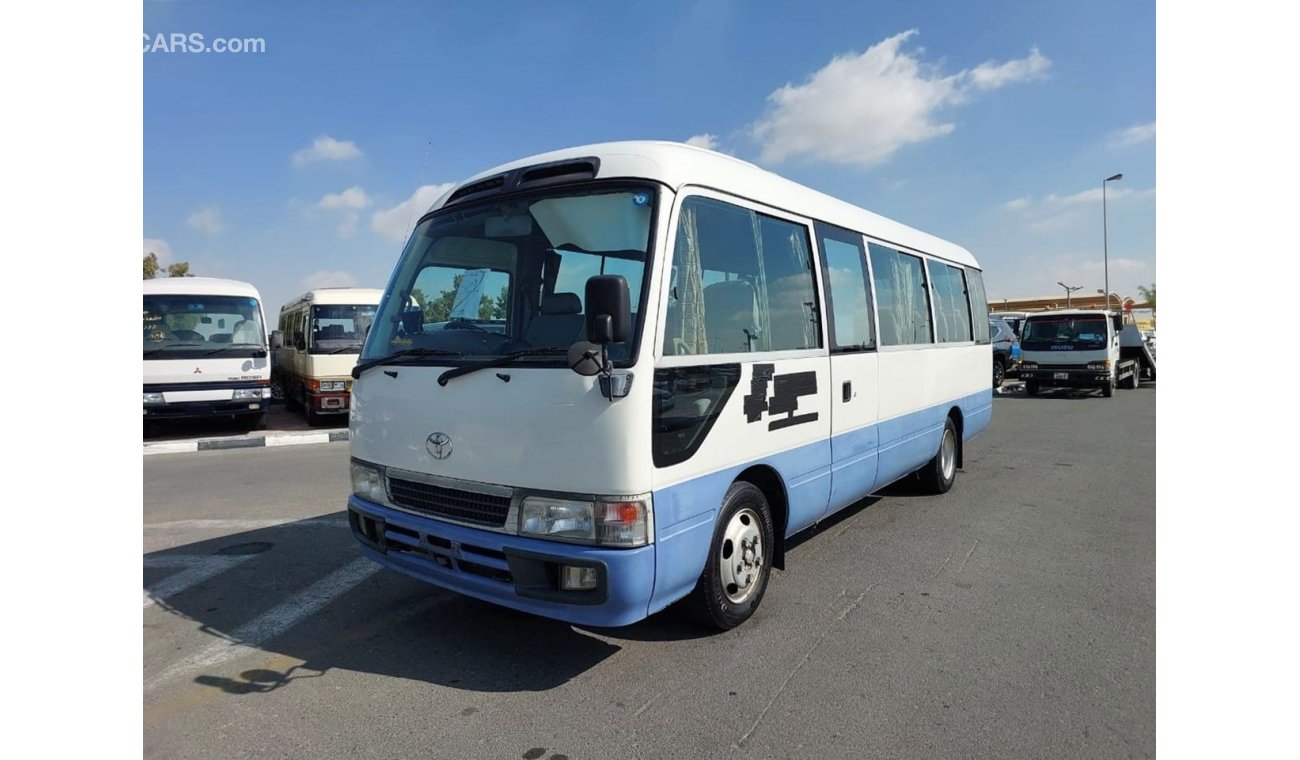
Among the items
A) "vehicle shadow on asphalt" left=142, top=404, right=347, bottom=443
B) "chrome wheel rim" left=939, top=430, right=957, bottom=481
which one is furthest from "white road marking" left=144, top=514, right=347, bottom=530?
"vehicle shadow on asphalt" left=142, top=404, right=347, bottom=443

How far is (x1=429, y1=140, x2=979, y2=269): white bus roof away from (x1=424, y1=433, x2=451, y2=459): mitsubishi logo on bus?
1528 mm

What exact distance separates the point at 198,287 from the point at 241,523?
25.4 ft

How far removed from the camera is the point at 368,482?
432cm

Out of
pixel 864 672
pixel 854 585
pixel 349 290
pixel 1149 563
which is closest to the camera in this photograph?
pixel 864 672

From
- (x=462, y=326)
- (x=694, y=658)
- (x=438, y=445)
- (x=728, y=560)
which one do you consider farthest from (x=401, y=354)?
(x=694, y=658)

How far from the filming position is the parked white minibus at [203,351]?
12.0 meters

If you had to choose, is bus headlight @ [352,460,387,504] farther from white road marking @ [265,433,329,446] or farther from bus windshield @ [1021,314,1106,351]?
bus windshield @ [1021,314,1106,351]

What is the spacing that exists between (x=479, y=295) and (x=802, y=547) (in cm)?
323

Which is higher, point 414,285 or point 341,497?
point 414,285

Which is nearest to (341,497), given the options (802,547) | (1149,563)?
(802,547)

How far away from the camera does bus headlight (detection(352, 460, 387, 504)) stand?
423 cm

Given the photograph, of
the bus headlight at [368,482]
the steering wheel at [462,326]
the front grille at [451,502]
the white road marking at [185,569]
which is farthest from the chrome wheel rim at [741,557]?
the white road marking at [185,569]

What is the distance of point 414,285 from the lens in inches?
174

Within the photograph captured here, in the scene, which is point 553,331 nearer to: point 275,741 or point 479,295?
point 479,295
